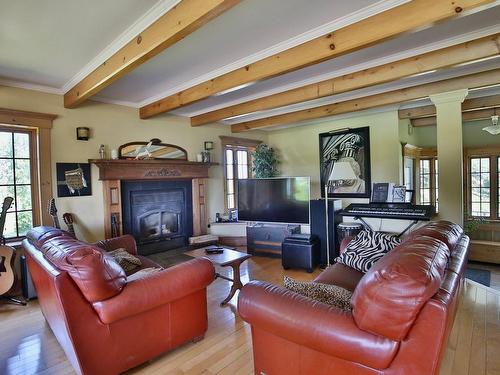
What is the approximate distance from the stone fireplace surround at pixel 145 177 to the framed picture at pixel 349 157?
240 centimetres

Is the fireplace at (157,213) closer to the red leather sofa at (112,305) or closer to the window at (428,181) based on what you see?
the red leather sofa at (112,305)

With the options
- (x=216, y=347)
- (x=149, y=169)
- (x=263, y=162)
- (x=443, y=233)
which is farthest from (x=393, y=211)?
(x=149, y=169)

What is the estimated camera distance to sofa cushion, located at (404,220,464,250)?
1.89 m

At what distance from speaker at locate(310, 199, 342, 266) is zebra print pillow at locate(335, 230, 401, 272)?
4.20ft

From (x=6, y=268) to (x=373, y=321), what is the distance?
3624 mm

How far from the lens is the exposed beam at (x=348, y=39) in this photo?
77.2 inches

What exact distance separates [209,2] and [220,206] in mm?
4428

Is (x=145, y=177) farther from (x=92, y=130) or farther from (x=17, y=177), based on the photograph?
(x=17, y=177)

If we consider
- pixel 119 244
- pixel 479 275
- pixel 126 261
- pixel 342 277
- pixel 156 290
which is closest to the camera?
pixel 156 290

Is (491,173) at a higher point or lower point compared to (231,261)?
higher

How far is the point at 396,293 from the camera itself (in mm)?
1240

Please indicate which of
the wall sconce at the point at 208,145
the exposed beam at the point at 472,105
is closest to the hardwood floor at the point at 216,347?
the exposed beam at the point at 472,105

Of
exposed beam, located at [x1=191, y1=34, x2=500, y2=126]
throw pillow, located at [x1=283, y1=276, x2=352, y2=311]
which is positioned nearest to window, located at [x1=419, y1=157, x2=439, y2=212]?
exposed beam, located at [x1=191, y1=34, x2=500, y2=126]

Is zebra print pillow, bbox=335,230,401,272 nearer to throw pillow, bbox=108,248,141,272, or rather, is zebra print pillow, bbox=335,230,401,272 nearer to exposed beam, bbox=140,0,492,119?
exposed beam, bbox=140,0,492,119
